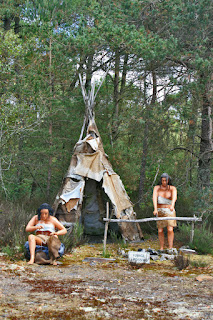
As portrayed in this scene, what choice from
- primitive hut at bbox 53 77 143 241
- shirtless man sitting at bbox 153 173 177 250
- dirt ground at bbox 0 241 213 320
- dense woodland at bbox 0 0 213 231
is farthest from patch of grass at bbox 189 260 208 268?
primitive hut at bbox 53 77 143 241

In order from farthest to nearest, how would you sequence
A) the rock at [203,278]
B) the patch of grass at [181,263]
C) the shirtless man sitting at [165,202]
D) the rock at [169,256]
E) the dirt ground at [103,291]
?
the shirtless man sitting at [165,202] → the rock at [169,256] → the patch of grass at [181,263] → the rock at [203,278] → the dirt ground at [103,291]

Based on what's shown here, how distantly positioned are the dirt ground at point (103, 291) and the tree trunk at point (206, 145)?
9.55ft

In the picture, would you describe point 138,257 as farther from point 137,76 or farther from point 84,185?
point 137,76

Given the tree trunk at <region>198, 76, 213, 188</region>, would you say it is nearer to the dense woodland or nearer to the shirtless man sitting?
→ the dense woodland

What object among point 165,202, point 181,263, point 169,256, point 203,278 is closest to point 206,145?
point 165,202

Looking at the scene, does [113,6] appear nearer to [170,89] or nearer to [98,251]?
[170,89]

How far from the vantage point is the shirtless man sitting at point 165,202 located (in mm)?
7648

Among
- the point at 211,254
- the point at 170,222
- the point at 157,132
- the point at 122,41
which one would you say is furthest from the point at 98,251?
the point at 122,41

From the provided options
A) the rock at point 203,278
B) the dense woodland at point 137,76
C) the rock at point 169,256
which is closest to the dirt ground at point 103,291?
the rock at point 203,278

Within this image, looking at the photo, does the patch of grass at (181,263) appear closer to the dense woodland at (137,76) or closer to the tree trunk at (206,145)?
the dense woodland at (137,76)

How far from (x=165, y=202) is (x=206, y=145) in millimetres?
2758

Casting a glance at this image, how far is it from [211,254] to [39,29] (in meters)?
7.28

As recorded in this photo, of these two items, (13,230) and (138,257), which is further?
→ (13,230)

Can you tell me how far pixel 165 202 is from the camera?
775 centimetres
